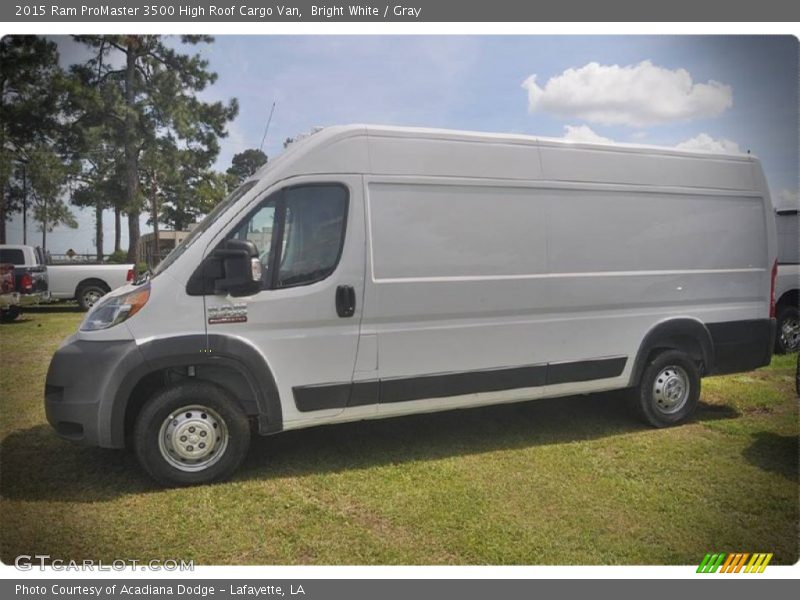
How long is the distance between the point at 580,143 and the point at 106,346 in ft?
13.4

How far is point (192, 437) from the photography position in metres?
3.97

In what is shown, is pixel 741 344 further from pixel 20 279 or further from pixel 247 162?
pixel 20 279

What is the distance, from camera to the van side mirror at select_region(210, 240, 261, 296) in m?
3.87

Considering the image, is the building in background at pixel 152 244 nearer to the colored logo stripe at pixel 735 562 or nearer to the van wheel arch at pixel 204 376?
the van wheel arch at pixel 204 376

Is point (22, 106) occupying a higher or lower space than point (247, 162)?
higher

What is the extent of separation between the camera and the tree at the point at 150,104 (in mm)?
4949

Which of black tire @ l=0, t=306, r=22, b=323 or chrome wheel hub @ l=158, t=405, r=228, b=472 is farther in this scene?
black tire @ l=0, t=306, r=22, b=323

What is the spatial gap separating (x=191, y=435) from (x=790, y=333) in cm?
907

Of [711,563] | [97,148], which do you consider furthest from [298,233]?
[97,148]

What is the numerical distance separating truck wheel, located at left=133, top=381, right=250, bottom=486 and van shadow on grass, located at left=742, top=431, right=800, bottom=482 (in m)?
3.99

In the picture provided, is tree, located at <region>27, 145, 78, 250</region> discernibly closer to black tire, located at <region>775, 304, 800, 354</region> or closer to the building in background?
the building in background

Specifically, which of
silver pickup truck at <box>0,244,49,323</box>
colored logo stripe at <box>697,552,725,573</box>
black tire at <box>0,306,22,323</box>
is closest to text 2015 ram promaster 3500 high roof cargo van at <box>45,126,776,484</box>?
colored logo stripe at <box>697,552,725,573</box>

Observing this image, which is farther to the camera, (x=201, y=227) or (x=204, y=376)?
(x=201, y=227)

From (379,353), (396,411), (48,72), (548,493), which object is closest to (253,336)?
(379,353)
